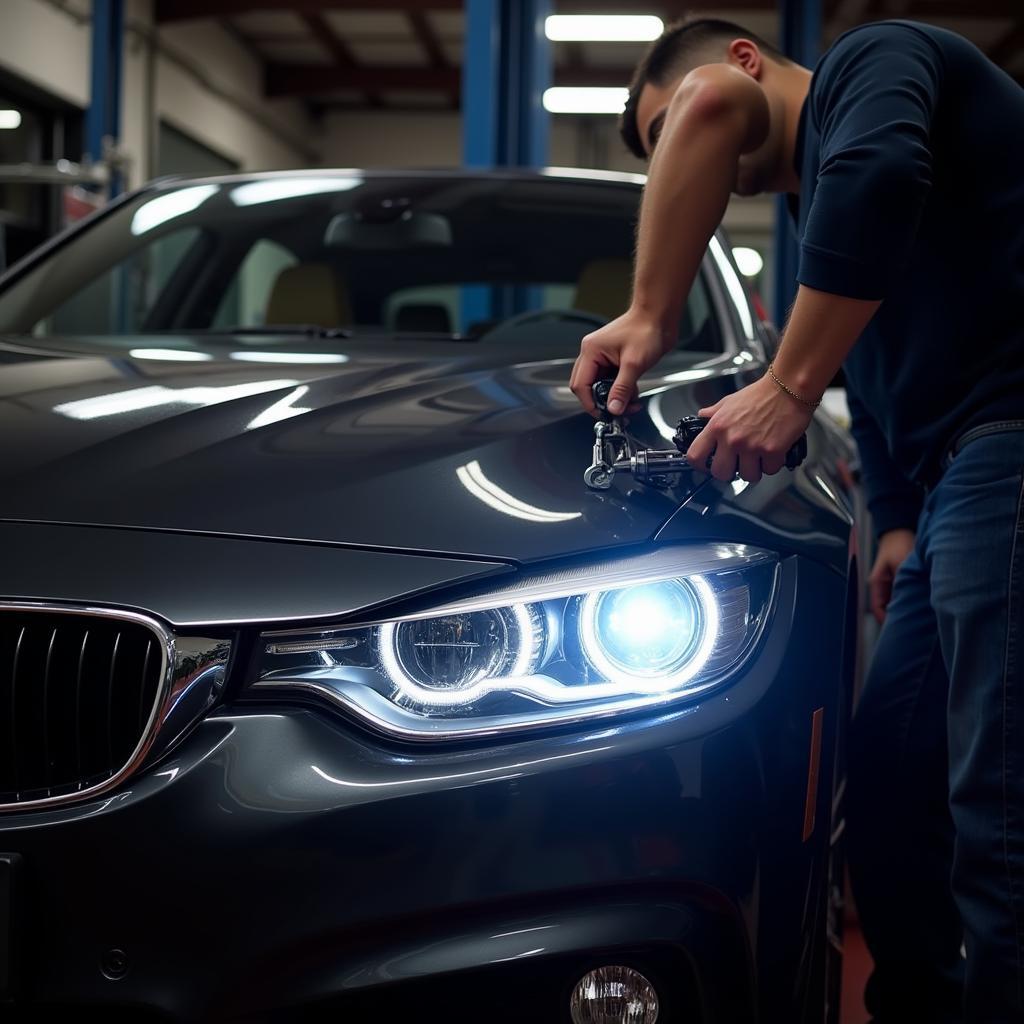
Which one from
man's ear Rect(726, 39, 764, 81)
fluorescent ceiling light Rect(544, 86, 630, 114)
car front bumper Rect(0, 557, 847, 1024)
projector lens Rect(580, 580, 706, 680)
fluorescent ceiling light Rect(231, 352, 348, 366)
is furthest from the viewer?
fluorescent ceiling light Rect(544, 86, 630, 114)

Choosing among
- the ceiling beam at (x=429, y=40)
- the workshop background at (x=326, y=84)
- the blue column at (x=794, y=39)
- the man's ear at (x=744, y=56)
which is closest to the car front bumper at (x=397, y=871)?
the man's ear at (x=744, y=56)

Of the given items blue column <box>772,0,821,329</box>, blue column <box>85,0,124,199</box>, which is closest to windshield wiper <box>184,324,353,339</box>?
blue column <box>772,0,821,329</box>

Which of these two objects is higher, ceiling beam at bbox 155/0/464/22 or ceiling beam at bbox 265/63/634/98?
ceiling beam at bbox 265/63/634/98

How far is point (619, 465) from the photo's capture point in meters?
1.27

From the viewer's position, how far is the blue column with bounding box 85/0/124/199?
6871mm

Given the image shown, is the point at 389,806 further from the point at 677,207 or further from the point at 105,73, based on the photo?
the point at 105,73

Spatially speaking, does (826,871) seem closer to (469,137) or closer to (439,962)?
(439,962)

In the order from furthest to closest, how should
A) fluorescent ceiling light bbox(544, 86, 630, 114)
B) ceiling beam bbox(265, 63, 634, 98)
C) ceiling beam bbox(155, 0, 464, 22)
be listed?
ceiling beam bbox(265, 63, 634, 98)
fluorescent ceiling light bbox(544, 86, 630, 114)
ceiling beam bbox(155, 0, 464, 22)

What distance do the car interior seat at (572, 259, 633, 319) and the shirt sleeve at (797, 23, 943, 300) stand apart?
1.09 meters

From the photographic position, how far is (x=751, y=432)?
1.27m

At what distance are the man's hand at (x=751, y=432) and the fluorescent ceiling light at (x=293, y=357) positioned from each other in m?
0.58

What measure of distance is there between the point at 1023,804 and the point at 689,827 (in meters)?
0.42

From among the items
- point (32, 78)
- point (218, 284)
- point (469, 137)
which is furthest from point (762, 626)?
point (32, 78)

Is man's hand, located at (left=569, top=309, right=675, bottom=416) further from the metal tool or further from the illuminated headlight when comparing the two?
the illuminated headlight
